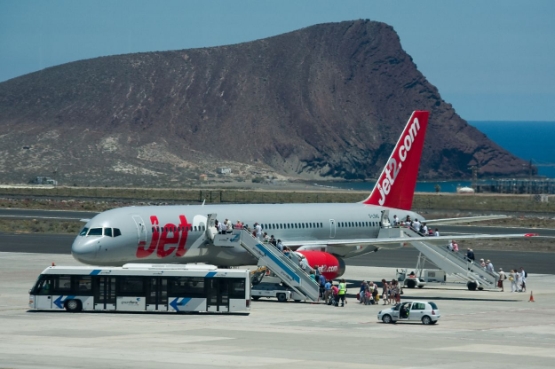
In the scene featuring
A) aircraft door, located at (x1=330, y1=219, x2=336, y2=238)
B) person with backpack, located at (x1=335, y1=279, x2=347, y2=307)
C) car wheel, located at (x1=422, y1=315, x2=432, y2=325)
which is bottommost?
car wheel, located at (x1=422, y1=315, x2=432, y2=325)

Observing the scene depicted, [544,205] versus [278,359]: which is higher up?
[544,205]

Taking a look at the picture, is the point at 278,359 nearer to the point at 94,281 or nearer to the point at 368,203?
the point at 94,281

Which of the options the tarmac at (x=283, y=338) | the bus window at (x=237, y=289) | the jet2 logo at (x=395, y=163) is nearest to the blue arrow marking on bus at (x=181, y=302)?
the tarmac at (x=283, y=338)

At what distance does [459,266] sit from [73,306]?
1127 inches

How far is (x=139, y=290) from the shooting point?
2120 inches

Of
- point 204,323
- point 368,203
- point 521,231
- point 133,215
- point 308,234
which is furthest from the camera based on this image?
point 521,231

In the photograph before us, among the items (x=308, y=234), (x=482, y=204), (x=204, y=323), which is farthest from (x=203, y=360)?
(x=482, y=204)

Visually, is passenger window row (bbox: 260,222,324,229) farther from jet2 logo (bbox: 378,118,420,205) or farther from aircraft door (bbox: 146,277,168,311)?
aircraft door (bbox: 146,277,168,311)

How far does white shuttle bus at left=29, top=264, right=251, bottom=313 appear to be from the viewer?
53594mm

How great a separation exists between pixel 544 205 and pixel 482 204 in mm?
10378

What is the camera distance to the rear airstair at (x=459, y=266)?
7056cm

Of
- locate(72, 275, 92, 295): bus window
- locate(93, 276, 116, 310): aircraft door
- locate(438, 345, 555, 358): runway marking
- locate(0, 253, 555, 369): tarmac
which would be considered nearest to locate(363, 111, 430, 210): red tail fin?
locate(0, 253, 555, 369): tarmac

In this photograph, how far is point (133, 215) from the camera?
62219mm

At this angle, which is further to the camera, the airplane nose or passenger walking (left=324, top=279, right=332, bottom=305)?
passenger walking (left=324, top=279, right=332, bottom=305)
